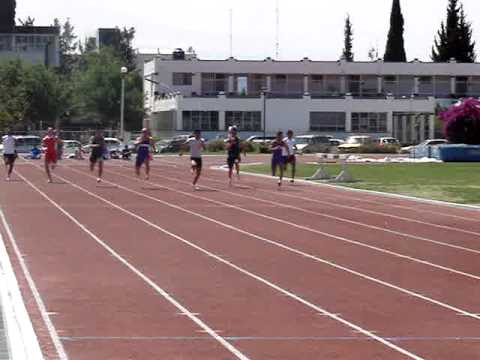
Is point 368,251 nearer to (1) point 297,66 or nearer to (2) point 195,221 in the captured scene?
(2) point 195,221

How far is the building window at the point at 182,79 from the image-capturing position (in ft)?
349

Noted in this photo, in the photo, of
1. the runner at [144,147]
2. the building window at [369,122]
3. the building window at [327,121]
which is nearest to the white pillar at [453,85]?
the building window at [369,122]

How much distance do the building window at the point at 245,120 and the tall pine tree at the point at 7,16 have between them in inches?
1281

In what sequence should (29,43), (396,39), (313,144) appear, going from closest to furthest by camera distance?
(313,144), (396,39), (29,43)

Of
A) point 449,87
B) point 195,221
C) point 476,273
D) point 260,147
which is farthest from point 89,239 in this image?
point 449,87

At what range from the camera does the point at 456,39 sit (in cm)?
11612

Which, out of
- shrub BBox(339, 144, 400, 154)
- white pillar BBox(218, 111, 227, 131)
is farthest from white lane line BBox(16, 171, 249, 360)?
white pillar BBox(218, 111, 227, 131)

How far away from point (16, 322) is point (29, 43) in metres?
116

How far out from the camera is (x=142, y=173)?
44812 mm

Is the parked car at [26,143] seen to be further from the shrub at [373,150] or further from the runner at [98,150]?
A: the runner at [98,150]

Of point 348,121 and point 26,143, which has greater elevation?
point 348,121

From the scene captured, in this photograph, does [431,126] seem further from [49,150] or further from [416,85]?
[49,150]

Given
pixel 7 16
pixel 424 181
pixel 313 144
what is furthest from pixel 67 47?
pixel 424 181

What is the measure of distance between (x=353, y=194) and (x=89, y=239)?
1600 centimetres
